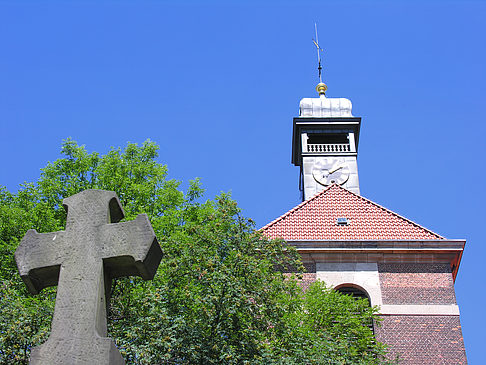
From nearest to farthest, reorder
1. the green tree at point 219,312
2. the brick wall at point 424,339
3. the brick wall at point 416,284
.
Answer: the green tree at point 219,312, the brick wall at point 424,339, the brick wall at point 416,284

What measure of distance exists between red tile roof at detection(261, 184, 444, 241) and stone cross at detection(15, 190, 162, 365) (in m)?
15.7

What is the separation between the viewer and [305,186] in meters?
32.5

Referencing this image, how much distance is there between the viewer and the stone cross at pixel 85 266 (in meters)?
5.35

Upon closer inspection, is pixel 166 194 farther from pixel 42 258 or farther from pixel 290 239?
pixel 42 258

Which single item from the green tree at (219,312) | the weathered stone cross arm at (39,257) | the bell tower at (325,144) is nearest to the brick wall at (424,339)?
the green tree at (219,312)

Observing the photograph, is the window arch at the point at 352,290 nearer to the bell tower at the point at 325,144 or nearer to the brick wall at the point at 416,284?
the brick wall at the point at 416,284

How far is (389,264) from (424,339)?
266 cm

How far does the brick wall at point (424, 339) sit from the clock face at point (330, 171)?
1301cm

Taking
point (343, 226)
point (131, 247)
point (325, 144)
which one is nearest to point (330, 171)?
point (325, 144)

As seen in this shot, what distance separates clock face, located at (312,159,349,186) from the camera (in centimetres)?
3225

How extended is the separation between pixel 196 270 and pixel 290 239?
10238 millimetres

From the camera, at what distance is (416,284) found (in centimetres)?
2053

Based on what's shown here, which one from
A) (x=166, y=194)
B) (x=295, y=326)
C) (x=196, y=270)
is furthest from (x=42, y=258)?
(x=166, y=194)

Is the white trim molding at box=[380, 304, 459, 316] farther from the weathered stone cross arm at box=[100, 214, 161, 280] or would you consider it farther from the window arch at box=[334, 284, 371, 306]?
the weathered stone cross arm at box=[100, 214, 161, 280]
